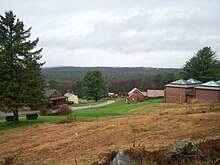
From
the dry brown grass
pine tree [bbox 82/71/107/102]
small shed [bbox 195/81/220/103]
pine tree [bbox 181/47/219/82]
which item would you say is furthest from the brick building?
the dry brown grass

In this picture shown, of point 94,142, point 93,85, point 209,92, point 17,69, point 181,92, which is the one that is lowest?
point 94,142

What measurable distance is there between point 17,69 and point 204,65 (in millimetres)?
37879

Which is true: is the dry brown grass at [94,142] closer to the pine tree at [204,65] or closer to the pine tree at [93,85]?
the pine tree at [204,65]

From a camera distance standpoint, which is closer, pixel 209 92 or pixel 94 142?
pixel 94 142

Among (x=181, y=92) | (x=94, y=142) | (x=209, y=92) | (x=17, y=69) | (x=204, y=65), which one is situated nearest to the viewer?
(x=94, y=142)

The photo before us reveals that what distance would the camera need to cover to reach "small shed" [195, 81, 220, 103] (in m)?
34.6

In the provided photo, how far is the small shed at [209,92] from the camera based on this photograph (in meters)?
34.6

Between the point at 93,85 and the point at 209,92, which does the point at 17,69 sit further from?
the point at 93,85

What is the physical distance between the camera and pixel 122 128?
14945 mm

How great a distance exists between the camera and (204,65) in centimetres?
4741

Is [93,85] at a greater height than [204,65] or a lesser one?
lesser

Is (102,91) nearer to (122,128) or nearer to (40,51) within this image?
(40,51)

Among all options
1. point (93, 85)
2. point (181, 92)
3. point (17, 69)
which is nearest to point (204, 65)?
point (181, 92)

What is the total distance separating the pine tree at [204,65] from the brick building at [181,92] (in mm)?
6829
